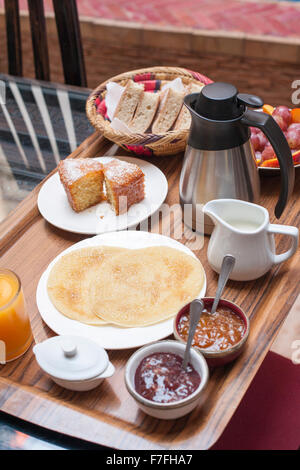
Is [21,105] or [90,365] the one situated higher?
[90,365]

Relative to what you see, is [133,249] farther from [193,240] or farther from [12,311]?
[12,311]

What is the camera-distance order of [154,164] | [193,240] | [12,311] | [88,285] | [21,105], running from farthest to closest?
[21,105]
[154,164]
[193,240]
[88,285]
[12,311]

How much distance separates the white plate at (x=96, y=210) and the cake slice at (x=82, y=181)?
0.07 feet

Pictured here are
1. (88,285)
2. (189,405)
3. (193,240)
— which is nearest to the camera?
(189,405)

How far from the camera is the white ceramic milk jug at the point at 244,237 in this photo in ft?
3.54

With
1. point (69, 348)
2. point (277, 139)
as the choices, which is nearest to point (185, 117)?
point (277, 139)

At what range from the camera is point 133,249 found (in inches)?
48.7

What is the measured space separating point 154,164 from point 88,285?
531 mm

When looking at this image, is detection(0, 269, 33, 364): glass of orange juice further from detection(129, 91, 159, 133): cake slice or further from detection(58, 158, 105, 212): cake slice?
detection(129, 91, 159, 133): cake slice

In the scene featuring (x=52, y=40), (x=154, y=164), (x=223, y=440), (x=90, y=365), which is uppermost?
(x=90, y=365)

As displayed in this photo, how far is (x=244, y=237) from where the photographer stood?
1.07 m

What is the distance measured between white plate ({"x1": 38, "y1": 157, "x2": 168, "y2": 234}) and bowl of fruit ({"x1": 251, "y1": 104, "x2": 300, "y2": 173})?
29 cm

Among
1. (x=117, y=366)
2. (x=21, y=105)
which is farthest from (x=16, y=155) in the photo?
(x=117, y=366)

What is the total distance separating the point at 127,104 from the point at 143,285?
0.71 meters
